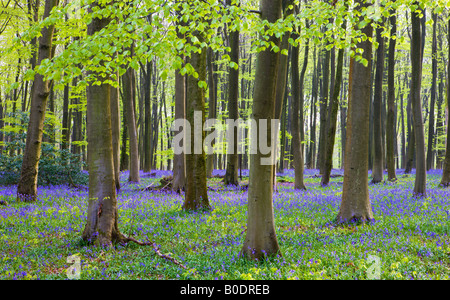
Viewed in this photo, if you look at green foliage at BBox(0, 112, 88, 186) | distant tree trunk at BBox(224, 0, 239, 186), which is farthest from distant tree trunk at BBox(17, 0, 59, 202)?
distant tree trunk at BBox(224, 0, 239, 186)

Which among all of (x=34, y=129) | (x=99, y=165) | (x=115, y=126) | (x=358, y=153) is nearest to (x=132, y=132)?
(x=115, y=126)

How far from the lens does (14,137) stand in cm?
1580

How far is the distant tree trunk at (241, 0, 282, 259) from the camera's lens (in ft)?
16.3

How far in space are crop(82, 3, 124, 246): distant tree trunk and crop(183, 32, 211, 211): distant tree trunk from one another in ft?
10.7

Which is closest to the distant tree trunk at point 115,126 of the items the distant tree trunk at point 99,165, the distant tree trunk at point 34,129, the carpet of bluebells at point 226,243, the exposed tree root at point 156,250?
the distant tree trunk at point 34,129

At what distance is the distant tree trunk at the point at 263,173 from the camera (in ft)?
16.3

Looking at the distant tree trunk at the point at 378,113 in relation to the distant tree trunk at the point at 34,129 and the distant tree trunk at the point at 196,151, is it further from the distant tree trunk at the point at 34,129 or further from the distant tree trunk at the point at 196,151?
the distant tree trunk at the point at 34,129

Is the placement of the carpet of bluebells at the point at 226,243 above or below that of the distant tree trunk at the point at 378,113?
below

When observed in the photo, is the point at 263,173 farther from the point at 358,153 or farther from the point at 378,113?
the point at 378,113

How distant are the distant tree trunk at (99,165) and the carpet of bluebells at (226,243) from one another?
1.26ft

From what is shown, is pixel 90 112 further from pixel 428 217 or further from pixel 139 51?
pixel 428 217

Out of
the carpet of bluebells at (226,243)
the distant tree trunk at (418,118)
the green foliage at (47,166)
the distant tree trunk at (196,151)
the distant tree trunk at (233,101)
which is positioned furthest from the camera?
the green foliage at (47,166)

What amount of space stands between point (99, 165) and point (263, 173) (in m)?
3.44
